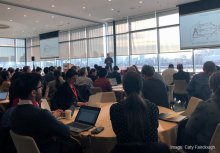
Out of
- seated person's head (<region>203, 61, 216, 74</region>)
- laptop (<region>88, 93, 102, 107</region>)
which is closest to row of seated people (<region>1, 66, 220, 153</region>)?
laptop (<region>88, 93, 102, 107</region>)

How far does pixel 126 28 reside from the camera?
493 inches

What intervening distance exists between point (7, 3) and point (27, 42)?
11.3 meters

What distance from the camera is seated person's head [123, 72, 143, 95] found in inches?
79.4

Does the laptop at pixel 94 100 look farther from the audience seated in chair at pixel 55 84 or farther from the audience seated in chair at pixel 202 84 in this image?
the audience seated in chair at pixel 202 84

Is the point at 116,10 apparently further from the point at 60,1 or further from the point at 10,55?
the point at 10,55

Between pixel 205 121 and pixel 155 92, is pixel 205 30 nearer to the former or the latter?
pixel 155 92

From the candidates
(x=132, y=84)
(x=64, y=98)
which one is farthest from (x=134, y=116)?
(x=64, y=98)

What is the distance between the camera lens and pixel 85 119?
281cm

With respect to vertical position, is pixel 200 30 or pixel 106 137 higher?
pixel 200 30

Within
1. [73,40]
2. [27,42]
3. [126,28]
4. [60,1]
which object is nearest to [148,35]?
[126,28]

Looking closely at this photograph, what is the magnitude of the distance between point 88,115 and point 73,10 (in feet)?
27.8

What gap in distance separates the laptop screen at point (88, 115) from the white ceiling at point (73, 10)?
702cm

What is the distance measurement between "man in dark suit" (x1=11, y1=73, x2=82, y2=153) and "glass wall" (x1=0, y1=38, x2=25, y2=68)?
60.0ft

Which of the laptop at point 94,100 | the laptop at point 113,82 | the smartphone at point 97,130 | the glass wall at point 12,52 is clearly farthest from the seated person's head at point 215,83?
the glass wall at point 12,52
